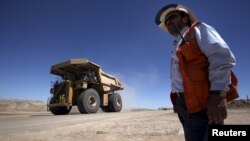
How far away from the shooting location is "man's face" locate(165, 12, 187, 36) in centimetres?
237

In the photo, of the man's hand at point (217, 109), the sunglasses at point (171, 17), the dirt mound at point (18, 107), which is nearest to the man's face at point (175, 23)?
the sunglasses at point (171, 17)

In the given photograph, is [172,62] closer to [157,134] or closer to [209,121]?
[209,121]

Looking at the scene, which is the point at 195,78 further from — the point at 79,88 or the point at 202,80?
the point at 79,88

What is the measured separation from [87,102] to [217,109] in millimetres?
12550

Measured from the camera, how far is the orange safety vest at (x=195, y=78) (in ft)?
6.31

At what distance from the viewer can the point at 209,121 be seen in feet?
6.06

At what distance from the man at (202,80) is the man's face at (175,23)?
0.19m

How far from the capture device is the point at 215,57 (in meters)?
1.94

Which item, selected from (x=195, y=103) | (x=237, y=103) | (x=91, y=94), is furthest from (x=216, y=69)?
(x=237, y=103)

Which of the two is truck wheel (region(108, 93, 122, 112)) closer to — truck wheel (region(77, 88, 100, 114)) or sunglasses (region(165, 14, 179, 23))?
truck wheel (region(77, 88, 100, 114))

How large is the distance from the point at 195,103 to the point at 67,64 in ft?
42.9

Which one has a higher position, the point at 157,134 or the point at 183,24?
the point at 183,24

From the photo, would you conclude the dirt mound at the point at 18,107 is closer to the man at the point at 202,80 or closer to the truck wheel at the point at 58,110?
the truck wheel at the point at 58,110

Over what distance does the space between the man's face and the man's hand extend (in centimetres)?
77
